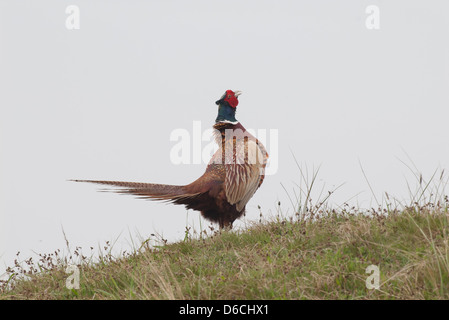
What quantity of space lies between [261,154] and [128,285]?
108 inches

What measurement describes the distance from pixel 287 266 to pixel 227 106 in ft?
10.3

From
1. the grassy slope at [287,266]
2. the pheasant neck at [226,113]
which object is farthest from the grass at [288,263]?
the pheasant neck at [226,113]

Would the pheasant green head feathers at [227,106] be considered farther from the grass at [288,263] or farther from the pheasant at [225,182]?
the grass at [288,263]

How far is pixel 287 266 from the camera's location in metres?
3.82

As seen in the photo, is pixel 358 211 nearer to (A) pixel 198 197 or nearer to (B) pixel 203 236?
(B) pixel 203 236

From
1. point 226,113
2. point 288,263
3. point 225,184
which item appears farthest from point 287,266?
point 226,113

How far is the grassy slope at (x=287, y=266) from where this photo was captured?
139 inches

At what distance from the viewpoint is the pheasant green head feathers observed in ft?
21.5

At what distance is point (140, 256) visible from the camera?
16.4 ft

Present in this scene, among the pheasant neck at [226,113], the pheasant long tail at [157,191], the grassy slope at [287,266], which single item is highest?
the pheasant neck at [226,113]

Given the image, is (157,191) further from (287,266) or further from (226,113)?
(287,266)

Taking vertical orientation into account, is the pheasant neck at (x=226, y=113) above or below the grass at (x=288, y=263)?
above
